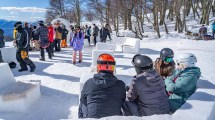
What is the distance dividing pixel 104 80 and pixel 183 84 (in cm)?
134

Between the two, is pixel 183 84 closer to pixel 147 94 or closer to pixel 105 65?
pixel 147 94

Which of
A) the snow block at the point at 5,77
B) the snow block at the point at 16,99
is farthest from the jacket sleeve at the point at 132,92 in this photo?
the snow block at the point at 5,77

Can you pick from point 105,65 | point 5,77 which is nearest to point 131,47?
point 5,77

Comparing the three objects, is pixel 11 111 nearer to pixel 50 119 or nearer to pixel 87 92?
pixel 50 119

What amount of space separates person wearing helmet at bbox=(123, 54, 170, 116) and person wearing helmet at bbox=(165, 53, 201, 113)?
44cm

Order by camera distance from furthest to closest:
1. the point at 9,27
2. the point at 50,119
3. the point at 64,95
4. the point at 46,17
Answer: the point at 46,17
the point at 9,27
the point at 64,95
the point at 50,119

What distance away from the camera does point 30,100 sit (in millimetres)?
6031

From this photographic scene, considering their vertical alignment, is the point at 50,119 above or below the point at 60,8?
below

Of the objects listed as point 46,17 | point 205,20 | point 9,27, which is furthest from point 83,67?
point 46,17

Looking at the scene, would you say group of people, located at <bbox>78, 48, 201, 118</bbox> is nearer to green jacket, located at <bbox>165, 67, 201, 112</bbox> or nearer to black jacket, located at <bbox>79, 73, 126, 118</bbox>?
black jacket, located at <bbox>79, 73, 126, 118</bbox>

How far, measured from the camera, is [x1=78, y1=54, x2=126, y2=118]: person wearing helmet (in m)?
3.16

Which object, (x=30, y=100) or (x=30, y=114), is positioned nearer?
(x=30, y=114)

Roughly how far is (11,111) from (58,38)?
29.6ft

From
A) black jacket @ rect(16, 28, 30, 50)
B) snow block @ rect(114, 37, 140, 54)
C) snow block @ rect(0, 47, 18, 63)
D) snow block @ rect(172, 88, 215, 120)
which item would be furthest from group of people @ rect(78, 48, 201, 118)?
snow block @ rect(114, 37, 140, 54)
